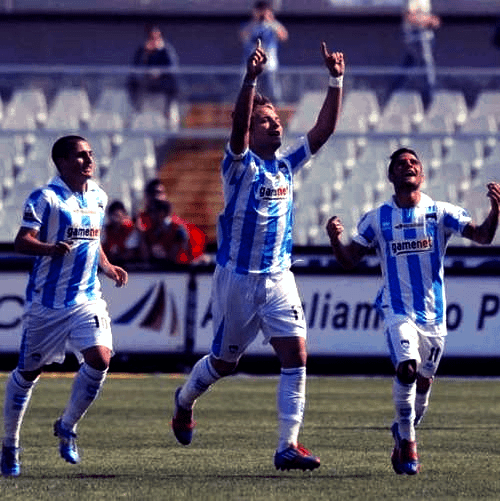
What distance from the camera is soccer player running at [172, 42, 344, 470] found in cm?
1095

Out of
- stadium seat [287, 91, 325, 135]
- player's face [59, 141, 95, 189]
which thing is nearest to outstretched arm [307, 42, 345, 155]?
player's face [59, 141, 95, 189]

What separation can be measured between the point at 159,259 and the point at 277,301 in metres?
9.49

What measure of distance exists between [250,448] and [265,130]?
7.69 feet

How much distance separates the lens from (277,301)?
11.1m

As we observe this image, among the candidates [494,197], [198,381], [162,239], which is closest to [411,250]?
[494,197]

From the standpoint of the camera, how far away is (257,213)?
437 inches

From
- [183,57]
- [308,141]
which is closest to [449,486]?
[308,141]

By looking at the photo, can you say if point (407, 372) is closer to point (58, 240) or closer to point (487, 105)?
point (58, 240)

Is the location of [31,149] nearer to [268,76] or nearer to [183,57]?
[268,76]

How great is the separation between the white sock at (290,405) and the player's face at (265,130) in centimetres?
129

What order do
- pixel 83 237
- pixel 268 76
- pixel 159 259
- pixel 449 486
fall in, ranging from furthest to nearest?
pixel 268 76 < pixel 159 259 < pixel 83 237 < pixel 449 486

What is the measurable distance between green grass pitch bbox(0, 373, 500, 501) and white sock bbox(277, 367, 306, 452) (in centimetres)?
21

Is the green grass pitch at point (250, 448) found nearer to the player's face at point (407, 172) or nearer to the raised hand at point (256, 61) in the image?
the player's face at point (407, 172)

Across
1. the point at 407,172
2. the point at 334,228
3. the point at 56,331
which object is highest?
the point at 407,172
